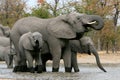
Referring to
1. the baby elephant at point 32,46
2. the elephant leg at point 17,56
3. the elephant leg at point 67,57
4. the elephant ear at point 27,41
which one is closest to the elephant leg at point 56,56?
the elephant leg at point 67,57

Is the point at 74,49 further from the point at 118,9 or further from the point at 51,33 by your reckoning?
the point at 118,9

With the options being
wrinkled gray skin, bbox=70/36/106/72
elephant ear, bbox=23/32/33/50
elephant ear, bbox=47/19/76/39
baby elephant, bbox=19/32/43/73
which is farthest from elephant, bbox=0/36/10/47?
elephant ear, bbox=23/32/33/50

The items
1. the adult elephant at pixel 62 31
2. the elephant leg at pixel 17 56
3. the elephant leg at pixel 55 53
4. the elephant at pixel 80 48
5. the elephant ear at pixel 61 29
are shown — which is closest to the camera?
the adult elephant at pixel 62 31

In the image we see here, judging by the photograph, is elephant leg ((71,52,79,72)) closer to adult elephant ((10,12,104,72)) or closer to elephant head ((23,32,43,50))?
adult elephant ((10,12,104,72))

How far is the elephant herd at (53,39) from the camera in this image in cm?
2066

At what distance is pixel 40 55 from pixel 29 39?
90 cm

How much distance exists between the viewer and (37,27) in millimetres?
22266

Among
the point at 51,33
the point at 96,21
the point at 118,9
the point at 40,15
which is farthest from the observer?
the point at 118,9

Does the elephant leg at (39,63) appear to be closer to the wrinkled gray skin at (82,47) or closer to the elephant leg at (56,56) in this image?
the elephant leg at (56,56)

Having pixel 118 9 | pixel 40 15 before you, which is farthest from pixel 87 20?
pixel 118 9

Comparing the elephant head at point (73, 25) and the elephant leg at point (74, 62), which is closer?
the elephant head at point (73, 25)

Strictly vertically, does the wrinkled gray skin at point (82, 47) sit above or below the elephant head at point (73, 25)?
below

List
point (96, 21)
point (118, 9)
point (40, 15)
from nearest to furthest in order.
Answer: point (96, 21) → point (40, 15) → point (118, 9)

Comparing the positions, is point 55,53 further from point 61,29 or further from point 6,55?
point 6,55
